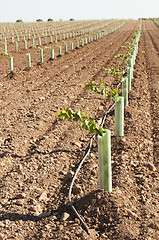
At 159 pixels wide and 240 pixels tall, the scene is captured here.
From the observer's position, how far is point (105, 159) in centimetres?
375

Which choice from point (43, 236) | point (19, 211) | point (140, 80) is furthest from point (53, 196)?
point (140, 80)

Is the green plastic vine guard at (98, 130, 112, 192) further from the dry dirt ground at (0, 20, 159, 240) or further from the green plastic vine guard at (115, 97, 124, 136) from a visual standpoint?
the green plastic vine guard at (115, 97, 124, 136)

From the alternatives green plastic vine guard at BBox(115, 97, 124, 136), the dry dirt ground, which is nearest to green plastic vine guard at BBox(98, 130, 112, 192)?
the dry dirt ground

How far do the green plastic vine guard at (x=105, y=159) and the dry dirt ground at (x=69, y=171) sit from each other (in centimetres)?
12

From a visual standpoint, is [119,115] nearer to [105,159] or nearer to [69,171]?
[69,171]

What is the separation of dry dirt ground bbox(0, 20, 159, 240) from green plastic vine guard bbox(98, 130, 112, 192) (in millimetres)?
122

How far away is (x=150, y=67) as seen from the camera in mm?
12945

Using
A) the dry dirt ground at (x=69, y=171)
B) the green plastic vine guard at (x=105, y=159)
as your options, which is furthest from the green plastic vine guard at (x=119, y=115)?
the green plastic vine guard at (x=105, y=159)

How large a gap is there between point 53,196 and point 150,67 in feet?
32.9

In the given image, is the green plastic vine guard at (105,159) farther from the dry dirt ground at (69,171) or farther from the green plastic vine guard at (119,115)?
the green plastic vine guard at (119,115)

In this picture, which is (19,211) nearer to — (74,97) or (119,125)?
(119,125)

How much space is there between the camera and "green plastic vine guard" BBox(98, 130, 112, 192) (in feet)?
12.0

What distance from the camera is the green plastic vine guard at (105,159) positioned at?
3.67 m

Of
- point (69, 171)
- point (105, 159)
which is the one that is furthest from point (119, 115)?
point (105, 159)
